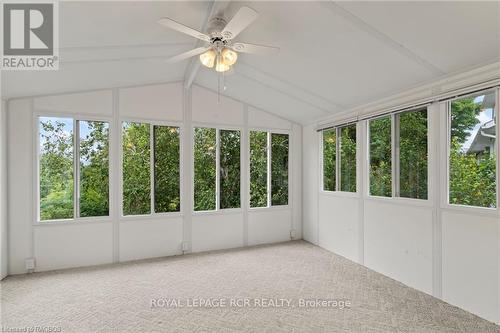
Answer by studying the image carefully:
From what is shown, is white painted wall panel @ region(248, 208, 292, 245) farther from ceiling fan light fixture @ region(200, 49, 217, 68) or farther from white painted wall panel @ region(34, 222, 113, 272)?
ceiling fan light fixture @ region(200, 49, 217, 68)

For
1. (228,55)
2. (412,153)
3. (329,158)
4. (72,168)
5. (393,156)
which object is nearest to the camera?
(228,55)

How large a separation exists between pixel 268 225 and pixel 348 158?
1.98 meters

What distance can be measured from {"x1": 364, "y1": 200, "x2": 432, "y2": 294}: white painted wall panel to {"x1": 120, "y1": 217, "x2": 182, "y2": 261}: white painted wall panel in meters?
3.04

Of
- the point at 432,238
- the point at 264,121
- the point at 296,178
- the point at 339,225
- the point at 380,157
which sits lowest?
the point at 339,225

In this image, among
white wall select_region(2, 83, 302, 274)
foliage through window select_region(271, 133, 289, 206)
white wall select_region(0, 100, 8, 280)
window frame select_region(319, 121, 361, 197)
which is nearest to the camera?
white wall select_region(0, 100, 8, 280)

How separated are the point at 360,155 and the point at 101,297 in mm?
3902

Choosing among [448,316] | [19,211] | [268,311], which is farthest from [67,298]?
[448,316]

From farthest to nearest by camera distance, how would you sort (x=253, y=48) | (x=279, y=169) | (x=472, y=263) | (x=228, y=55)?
(x=279, y=169) → (x=472, y=263) → (x=228, y=55) → (x=253, y=48)

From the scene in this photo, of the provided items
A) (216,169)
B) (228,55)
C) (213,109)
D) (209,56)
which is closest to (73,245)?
(216,169)

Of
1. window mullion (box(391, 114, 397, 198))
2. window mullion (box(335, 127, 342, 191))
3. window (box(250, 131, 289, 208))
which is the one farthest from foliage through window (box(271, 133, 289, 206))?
window mullion (box(391, 114, 397, 198))

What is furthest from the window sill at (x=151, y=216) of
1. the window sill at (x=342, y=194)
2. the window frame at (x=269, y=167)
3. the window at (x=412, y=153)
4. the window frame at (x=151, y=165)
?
the window at (x=412, y=153)

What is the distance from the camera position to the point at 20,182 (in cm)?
365

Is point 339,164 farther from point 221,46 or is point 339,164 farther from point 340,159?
point 221,46

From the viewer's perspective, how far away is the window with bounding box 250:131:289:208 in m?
5.18
